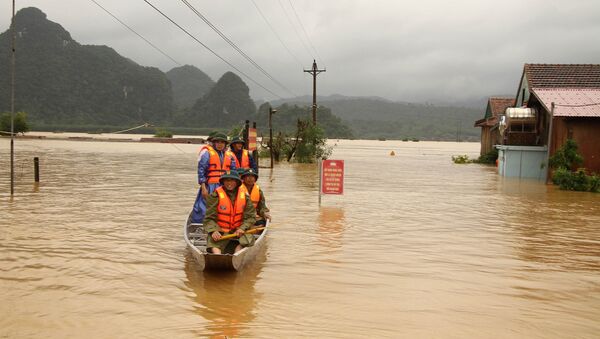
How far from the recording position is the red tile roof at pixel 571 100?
2192cm

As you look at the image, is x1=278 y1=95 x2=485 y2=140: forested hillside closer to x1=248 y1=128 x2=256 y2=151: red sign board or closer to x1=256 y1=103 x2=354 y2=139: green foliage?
x1=256 y1=103 x2=354 y2=139: green foliage

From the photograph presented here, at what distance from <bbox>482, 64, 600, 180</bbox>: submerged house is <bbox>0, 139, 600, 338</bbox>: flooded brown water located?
748 centimetres

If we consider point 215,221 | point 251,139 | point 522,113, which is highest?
point 522,113

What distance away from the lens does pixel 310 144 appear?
36.4 meters

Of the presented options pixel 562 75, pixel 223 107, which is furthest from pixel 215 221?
pixel 223 107

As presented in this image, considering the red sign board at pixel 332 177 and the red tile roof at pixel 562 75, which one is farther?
the red tile roof at pixel 562 75

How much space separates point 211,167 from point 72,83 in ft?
451

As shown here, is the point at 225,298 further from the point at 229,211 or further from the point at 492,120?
the point at 492,120

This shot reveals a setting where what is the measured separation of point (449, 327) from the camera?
6.09 meters

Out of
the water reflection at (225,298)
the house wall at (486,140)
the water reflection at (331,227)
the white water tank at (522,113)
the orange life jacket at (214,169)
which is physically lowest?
the water reflection at (225,298)

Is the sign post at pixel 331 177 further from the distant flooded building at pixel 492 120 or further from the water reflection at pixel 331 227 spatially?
the distant flooded building at pixel 492 120

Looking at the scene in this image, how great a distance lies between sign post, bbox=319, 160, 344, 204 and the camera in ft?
51.0

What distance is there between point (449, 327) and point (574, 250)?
5.49m

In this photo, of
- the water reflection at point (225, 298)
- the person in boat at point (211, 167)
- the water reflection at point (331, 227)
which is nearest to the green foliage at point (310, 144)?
the water reflection at point (331, 227)
